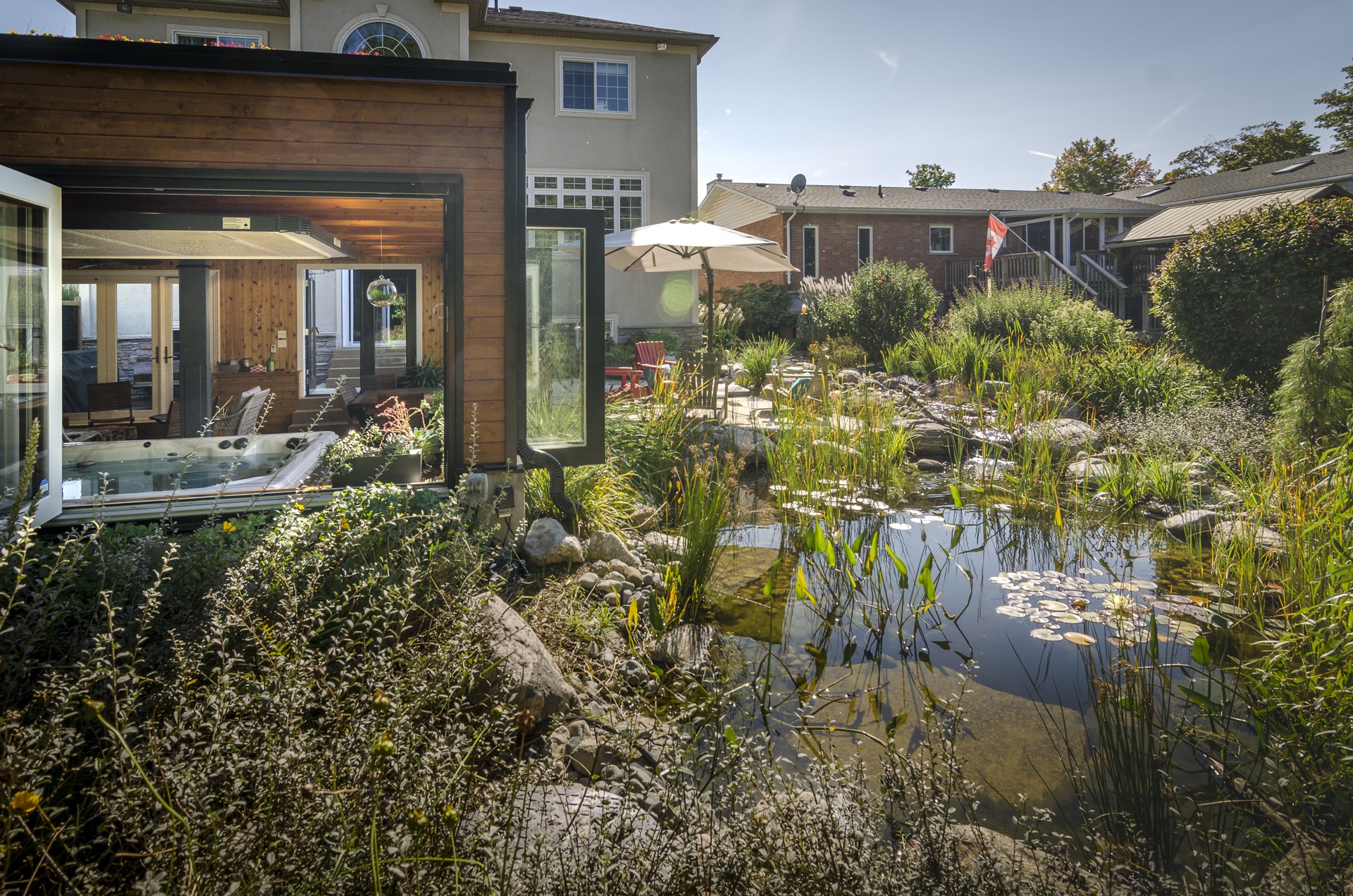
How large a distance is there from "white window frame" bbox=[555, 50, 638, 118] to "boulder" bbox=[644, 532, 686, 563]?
42.0 ft

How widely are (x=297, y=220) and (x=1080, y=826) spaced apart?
19.2 feet

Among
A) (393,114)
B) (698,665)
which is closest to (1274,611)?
(698,665)

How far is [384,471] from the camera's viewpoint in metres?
5.22

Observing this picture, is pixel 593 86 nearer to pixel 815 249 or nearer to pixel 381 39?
pixel 381 39

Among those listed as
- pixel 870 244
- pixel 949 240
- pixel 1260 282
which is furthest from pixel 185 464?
pixel 949 240

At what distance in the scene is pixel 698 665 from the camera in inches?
142

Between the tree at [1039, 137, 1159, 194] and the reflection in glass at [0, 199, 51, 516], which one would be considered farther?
the tree at [1039, 137, 1159, 194]

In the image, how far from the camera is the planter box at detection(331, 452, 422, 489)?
5.29 meters

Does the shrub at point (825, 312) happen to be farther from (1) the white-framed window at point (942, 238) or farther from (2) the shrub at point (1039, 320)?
(1) the white-framed window at point (942, 238)

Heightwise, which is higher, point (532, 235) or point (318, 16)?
point (318, 16)

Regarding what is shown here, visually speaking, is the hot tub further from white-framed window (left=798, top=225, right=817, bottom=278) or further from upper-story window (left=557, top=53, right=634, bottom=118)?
white-framed window (left=798, top=225, right=817, bottom=278)

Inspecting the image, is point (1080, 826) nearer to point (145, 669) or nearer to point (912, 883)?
point (912, 883)

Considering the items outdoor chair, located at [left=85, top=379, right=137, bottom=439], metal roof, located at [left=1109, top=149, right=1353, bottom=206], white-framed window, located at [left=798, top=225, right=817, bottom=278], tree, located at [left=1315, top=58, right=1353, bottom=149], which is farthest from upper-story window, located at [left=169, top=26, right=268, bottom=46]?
tree, located at [left=1315, top=58, right=1353, bottom=149]

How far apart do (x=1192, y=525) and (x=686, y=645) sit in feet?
12.2
